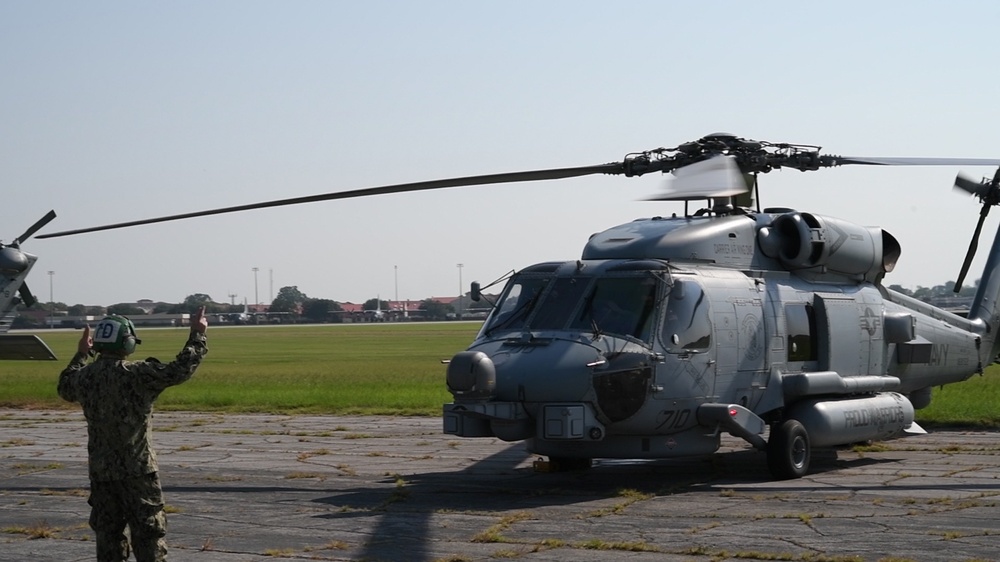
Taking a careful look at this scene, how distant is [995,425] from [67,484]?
14027 millimetres

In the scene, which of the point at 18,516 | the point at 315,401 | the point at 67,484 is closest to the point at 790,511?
the point at 18,516

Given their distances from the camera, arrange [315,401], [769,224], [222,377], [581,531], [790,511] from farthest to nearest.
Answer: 1. [222,377]
2. [315,401]
3. [769,224]
4. [790,511]
5. [581,531]

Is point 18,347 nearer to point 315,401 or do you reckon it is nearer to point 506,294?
point 315,401

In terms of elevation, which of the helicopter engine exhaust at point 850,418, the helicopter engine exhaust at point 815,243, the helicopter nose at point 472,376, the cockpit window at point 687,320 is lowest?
A: the helicopter engine exhaust at point 850,418

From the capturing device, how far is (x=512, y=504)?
452 inches

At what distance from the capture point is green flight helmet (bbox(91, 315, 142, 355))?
758cm

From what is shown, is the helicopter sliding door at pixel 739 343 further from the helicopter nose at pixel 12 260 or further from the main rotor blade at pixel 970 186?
the helicopter nose at pixel 12 260

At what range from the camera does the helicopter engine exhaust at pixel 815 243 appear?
14.2 meters

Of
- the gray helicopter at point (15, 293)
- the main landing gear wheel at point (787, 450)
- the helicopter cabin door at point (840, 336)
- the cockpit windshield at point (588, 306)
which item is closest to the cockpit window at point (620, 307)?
the cockpit windshield at point (588, 306)

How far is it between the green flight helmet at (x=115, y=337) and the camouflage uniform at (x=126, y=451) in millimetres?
102

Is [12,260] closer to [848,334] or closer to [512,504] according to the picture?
[512,504]

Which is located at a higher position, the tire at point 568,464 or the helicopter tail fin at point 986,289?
the helicopter tail fin at point 986,289

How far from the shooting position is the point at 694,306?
1275 centimetres

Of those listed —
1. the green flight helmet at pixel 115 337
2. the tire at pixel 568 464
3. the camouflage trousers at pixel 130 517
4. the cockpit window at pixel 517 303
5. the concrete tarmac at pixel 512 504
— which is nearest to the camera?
the camouflage trousers at pixel 130 517
